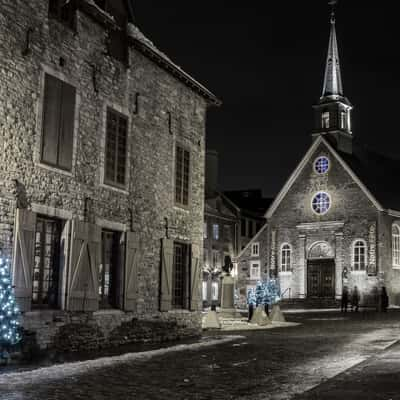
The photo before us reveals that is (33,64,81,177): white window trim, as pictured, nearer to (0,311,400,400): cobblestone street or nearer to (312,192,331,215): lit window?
(0,311,400,400): cobblestone street

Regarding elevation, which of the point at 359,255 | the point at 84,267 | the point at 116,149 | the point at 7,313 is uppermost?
the point at 116,149

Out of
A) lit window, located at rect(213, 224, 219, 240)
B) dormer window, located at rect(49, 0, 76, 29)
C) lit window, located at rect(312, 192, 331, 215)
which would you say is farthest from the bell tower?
dormer window, located at rect(49, 0, 76, 29)

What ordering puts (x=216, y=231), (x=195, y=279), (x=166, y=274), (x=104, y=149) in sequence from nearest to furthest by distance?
(x=104, y=149)
(x=166, y=274)
(x=195, y=279)
(x=216, y=231)

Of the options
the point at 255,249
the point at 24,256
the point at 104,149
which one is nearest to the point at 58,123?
the point at 104,149

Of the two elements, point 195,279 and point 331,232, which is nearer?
point 195,279

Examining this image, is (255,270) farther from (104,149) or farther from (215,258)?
(104,149)

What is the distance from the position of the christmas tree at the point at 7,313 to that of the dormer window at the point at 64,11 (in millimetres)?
5548

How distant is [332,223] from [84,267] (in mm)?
34869

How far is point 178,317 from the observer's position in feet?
61.1

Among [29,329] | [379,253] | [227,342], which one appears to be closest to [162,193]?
[227,342]

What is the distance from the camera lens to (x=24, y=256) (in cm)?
1252

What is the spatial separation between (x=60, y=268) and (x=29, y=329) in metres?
1.60

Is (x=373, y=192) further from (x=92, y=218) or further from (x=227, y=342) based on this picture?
(x=92, y=218)

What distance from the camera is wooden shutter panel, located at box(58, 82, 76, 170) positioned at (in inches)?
548
